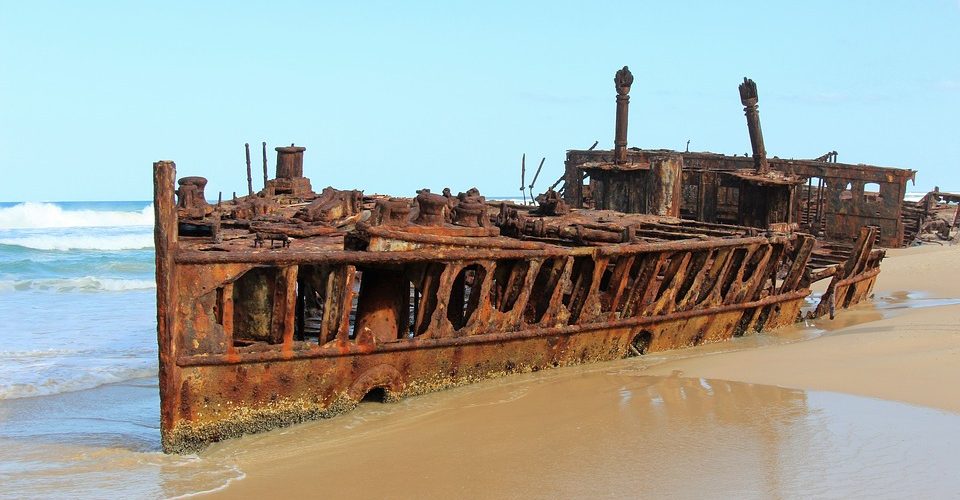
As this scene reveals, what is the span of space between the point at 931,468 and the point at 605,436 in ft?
7.14

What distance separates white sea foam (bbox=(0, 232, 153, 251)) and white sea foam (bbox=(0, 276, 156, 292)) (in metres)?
12.7

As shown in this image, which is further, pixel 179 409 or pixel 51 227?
pixel 51 227

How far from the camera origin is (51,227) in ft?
154

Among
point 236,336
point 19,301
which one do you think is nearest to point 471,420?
point 236,336

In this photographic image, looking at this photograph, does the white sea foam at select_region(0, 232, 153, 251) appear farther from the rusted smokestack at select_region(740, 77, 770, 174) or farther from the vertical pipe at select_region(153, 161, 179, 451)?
the vertical pipe at select_region(153, 161, 179, 451)

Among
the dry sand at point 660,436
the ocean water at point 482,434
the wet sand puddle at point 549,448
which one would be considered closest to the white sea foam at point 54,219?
the ocean water at point 482,434

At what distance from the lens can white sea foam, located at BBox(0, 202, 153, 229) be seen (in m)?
48.1

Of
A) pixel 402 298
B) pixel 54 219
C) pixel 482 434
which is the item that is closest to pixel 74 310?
pixel 402 298

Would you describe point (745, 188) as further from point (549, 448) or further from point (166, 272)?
point (166, 272)

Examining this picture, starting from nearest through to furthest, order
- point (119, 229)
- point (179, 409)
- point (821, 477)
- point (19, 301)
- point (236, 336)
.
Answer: point (821, 477)
point (179, 409)
point (236, 336)
point (19, 301)
point (119, 229)

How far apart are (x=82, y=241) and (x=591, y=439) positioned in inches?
1403

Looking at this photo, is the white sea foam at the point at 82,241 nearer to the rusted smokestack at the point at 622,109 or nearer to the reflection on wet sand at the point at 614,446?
the rusted smokestack at the point at 622,109

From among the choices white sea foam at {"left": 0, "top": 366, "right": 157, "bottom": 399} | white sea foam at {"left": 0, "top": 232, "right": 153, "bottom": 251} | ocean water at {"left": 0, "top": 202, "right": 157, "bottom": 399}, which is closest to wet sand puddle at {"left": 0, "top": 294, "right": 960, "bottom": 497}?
white sea foam at {"left": 0, "top": 366, "right": 157, "bottom": 399}

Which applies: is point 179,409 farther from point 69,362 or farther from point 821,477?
point 69,362
